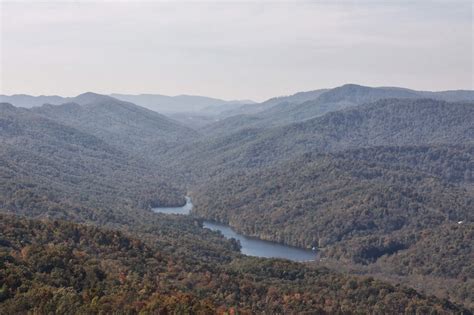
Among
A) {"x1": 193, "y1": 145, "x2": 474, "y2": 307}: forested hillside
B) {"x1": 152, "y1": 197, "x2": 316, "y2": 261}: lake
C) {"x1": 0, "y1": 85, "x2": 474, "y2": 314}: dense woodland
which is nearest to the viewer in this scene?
{"x1": 0, "y1": 85, "x2": 474, "y2": 314}: dense woodland

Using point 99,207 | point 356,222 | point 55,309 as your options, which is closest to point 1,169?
point 99,207

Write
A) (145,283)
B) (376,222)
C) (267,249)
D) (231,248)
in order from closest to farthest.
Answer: (145,283) < (231,248) < (267,249) < (376,222)

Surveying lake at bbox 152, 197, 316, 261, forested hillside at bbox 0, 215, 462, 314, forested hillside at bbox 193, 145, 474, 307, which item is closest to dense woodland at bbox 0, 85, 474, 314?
forested hillside at bbox 0, 215, 462, 314

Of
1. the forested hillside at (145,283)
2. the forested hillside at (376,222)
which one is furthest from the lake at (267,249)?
the forested hillside at (145,283)

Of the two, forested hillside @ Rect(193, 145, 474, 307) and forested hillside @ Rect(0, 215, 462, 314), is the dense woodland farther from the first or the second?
forested hillside @ Rect(193, 145, 474, 307)

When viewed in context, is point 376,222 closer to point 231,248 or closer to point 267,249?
point 267,249

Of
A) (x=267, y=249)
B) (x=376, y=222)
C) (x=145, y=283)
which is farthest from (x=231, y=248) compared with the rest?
(x=145, y=283)

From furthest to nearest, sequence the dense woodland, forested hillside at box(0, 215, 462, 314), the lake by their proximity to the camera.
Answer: the lake
the dense woodland
forested hillside at box(0, 215, 462, 314)

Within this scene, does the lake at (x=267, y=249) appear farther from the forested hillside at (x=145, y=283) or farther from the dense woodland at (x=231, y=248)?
the forested hillside at (x=145, y=283)

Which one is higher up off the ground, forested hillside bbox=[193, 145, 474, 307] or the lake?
forested hillside bbox=[193, 145, 474, 307]

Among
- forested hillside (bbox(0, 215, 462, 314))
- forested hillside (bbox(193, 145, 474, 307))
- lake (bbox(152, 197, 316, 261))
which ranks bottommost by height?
lake (bbox(152, 197, 316, 261))

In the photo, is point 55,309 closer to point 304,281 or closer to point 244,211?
point 304,281

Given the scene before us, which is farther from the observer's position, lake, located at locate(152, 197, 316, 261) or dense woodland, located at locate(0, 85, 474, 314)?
lake, located at locate(152, 197, 316, 261)
